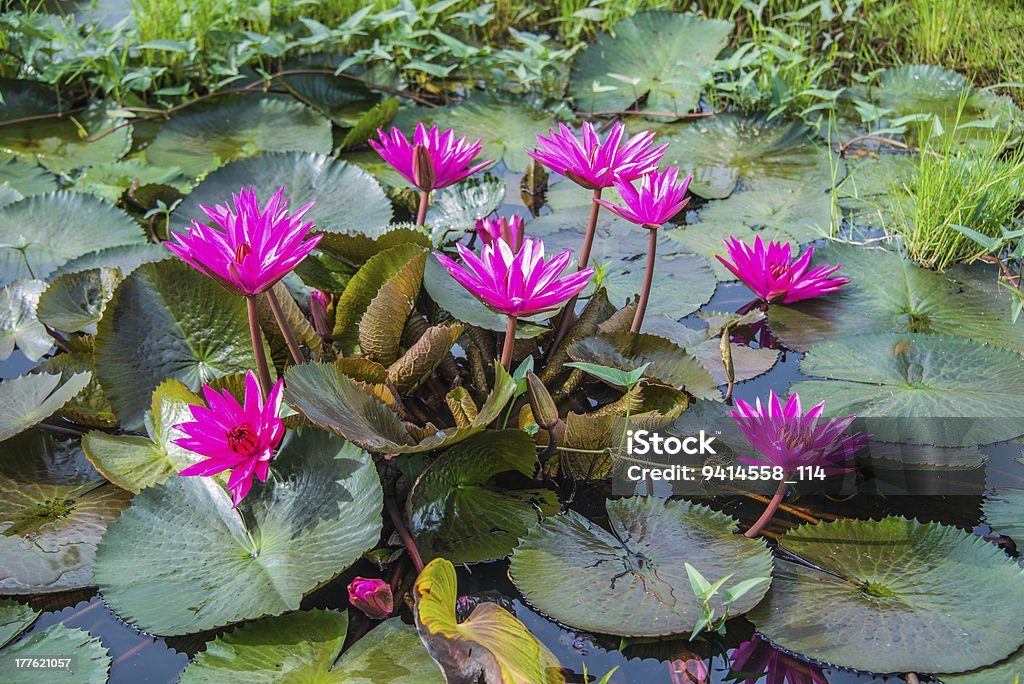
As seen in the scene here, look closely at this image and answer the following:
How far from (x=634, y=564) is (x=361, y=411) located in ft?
1.63

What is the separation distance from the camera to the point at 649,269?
5.48 ft

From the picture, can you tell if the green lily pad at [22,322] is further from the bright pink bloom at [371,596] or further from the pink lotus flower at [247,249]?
the bright pink bloom at [371,596]

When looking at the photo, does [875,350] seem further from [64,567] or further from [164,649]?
[64,567]

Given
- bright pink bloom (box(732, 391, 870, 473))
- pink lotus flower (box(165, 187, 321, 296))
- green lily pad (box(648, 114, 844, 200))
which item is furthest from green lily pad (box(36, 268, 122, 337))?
green lily pad (box(648, 114, 844, 200))

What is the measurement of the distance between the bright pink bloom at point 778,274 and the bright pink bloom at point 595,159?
0.40 m

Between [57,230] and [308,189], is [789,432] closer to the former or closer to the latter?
[308,189]

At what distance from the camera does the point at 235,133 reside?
2928 millimetres

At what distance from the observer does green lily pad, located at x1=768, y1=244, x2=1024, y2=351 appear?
1.97 meters

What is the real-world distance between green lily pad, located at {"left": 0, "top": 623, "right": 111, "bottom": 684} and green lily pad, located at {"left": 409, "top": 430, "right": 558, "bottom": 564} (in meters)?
0.50

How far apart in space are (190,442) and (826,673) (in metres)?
1.00

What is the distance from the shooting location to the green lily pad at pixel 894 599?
1.22m

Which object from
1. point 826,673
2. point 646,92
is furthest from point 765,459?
point 646,92

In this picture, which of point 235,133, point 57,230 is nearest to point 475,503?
point 57,230

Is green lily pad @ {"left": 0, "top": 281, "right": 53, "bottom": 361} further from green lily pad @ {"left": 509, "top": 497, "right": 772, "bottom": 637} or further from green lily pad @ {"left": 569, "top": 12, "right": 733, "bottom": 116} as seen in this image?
green lily pad @ {"left": 569, "top": 12, "right": 733, "bottom": 116}
